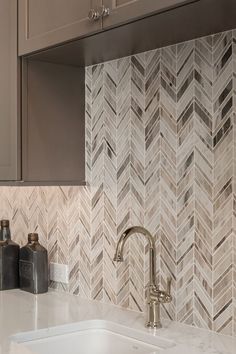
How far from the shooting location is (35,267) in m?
2.45

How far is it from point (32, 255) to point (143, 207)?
2.10 ft

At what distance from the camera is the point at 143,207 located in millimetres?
2092

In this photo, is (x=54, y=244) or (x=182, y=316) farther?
(x=54, y=244)

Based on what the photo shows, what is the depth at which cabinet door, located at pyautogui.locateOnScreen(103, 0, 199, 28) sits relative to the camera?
60.4 inches

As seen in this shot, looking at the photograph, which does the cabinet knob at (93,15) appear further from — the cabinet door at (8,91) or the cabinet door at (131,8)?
the cabinet door at (8,91)

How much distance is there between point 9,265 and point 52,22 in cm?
115

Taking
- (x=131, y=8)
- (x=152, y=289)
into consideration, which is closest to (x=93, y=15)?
(x=131, y=8)

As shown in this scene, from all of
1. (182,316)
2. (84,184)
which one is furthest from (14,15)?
(182,316)

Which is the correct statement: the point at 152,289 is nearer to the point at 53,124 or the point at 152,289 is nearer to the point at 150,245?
the point at 150,245

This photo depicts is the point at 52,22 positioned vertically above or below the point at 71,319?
above

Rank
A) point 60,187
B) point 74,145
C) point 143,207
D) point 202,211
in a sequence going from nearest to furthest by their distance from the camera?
point 202,211 → point 143,207 → point 74,145 → point 60,187

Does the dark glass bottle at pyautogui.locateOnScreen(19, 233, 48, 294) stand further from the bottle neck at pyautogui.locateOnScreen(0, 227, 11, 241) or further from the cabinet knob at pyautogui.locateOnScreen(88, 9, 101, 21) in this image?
the cabinet knob at pyautogui.locateOnScreen(88, 9, 101, 21)

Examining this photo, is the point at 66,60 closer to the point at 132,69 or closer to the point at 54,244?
the point at 132,69

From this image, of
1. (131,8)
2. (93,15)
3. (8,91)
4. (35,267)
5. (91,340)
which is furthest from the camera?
(35,267)
